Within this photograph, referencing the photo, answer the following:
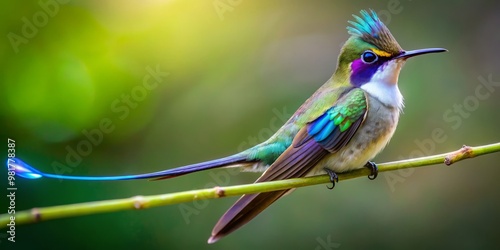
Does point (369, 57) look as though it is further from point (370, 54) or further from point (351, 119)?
point (351, 119)

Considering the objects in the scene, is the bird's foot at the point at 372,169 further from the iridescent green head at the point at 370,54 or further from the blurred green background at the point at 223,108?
the blurred green background at the point at 223,108

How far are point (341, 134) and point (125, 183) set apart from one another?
50.4 inches

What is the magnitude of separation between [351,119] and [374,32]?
0.42 m

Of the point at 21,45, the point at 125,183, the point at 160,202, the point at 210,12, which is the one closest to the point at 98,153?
the point at 125,183

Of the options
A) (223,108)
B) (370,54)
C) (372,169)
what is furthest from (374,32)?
(223,108)

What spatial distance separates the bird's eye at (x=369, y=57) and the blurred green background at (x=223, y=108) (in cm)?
86

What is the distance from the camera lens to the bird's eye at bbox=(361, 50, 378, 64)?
2.84 metres

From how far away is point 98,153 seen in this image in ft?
10.5

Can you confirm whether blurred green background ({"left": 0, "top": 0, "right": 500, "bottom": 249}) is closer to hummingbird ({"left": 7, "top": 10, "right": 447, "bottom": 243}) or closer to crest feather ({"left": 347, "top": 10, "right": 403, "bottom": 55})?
hummingbird ({"left": 7, "top": 10, "right": 447, "bottom": 243})

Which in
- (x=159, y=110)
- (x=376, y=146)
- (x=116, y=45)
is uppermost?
(x=116, y=45)

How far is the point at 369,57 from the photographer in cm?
287

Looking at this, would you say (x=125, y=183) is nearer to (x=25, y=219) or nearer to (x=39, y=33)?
(x=39, y=33)

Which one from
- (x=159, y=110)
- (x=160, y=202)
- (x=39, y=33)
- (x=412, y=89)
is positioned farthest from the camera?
(x=412, y=89)

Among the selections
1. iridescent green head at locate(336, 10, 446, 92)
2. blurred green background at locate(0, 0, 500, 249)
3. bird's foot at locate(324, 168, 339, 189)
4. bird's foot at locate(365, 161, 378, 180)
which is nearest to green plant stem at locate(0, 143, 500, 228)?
bird's foot at locate(324, 168, 339, 189)
